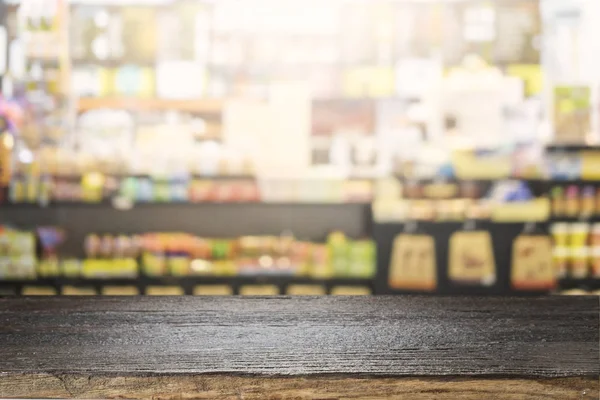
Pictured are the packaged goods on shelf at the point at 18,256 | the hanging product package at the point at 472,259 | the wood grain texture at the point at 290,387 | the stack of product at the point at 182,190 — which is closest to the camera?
the wood grain texture at the point at 290,387

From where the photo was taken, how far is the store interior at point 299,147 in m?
4.36

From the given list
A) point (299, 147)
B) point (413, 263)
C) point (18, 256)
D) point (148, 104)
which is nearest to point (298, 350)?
point (413, 263)

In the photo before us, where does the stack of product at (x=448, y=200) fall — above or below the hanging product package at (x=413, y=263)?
above

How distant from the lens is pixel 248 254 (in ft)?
14.8

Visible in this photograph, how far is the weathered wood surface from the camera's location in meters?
0.64

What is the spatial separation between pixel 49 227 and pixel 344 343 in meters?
4.27

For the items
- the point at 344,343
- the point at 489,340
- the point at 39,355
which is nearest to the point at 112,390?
the point at 39,355

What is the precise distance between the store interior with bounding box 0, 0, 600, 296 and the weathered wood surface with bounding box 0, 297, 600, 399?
136 inches

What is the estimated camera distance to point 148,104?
4.59 meters

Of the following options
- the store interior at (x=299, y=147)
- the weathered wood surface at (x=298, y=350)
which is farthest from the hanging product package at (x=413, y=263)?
the weathered wood surface at (x=298, y=350)

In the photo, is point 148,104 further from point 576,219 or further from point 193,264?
point 576,219

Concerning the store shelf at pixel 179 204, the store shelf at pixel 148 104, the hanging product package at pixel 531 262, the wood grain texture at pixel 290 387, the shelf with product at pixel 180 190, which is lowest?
the hanging product package at pixel 531 262

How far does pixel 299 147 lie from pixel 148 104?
1.08 metres

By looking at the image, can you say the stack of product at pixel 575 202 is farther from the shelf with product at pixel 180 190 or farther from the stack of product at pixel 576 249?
the shelf with product at pixel 180 190
